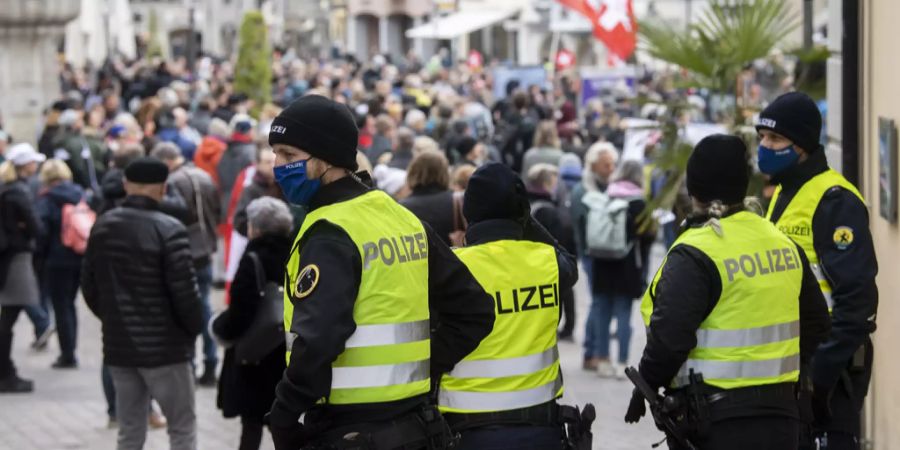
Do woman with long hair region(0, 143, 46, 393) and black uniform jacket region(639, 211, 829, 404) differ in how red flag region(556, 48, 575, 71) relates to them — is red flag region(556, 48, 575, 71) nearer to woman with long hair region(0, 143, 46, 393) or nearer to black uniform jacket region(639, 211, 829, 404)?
woman with long hair region(0, 143, 46, 393)

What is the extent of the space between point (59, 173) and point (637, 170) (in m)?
4.50

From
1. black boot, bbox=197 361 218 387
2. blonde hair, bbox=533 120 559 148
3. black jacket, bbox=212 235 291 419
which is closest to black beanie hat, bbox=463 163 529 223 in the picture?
black jacket, bbox=212 235 291 419

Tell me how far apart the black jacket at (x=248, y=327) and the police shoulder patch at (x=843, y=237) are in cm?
315

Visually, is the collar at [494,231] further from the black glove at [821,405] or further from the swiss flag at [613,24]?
the swiss flag at [613,24]

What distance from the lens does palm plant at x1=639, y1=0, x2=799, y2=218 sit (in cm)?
1154


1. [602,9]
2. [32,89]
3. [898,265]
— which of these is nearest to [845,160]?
[898,265]

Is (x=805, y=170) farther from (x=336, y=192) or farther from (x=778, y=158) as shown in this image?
(x=336, y=192)

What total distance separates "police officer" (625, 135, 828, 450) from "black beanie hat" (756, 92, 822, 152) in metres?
0.73

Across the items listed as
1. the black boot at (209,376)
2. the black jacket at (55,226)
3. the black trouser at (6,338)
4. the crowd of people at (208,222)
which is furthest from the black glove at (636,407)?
the black jacket at (55,226)

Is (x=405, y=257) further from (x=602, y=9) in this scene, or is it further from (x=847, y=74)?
(x=602, y=9)

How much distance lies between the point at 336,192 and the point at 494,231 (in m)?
1.32

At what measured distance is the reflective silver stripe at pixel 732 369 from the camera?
5.86 meters

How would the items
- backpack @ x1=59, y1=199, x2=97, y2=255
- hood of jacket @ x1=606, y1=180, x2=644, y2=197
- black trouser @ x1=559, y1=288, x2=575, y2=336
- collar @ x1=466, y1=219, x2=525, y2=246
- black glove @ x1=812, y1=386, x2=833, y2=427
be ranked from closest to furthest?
collar @ x1=466, y1=219, x2=525, y2=246
black glove @ x1=812, y1=386, x2=833, y2=427
hood of jacket @ x1=606, y1=180, x2=644, y2=197
backpack @ x1=59, y1=199, x2=97, y2=255
black trouser @ x1=559, y1=288, x2=575, y2=336

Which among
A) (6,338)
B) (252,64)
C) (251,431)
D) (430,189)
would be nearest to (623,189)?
(430,189)
